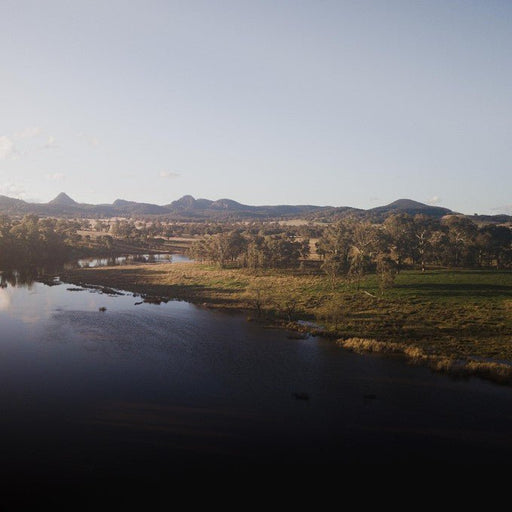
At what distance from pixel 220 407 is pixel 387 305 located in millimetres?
39355

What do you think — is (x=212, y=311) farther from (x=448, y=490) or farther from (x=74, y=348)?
(x=448, y=490)

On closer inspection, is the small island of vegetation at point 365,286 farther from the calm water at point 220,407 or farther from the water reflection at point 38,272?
the calm water at point 220,407

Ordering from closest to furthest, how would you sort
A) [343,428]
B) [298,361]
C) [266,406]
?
[343,428] < [266,406] < [298,361]

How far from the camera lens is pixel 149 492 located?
74.4 feet

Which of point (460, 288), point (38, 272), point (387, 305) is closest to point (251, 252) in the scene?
point (387, 305)

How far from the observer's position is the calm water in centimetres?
2608

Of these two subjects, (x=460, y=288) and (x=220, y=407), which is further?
(x=460, y=288)

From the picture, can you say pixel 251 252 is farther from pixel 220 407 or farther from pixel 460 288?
pixel 220 407

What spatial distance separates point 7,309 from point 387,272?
2648 inches

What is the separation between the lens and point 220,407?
32.4m

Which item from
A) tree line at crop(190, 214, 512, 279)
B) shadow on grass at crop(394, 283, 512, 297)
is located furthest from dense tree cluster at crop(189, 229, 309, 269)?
Result: shadow on grass at crop(394, 283, 512, 297)

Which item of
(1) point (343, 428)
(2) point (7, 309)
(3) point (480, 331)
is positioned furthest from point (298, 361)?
(2) point (7, 309)

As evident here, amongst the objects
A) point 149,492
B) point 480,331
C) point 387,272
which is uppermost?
point 387,272

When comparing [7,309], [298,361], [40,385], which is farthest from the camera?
[7,309]
